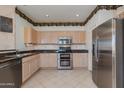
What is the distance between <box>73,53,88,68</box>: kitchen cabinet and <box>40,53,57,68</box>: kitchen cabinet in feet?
3.36

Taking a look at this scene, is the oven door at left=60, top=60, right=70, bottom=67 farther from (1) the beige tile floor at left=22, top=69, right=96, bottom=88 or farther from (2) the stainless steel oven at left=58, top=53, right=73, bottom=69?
(1) the beige tile floor at left=22, top=69, right=96, bottom=88

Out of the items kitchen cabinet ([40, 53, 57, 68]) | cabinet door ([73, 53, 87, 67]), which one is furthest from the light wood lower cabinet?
cabinet door ([73, 53, 87, 67])

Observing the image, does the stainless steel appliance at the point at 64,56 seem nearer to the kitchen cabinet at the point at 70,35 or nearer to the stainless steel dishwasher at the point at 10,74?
the kitchen cabinet at the point at 70,35

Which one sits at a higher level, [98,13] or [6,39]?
[98,13]

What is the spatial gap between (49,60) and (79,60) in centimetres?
154

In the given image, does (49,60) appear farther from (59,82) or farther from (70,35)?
(59,82)

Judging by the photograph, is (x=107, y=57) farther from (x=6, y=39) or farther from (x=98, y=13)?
(x=6, y=39)

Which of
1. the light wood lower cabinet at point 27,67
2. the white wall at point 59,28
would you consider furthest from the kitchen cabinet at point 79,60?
the light wood lower cabinet at point 27,67

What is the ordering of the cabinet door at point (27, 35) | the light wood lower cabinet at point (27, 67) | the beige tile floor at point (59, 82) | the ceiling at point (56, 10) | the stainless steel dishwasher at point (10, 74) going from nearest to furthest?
the stainless steel dishwasher at point (10, 74), the beige tile floor at point (59, 82), the light wood lower cabinet at point (27, 67), the ceiling at point (56, 10), the cabinet door at point (27, 35)

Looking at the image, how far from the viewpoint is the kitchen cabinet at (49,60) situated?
27.5ft
